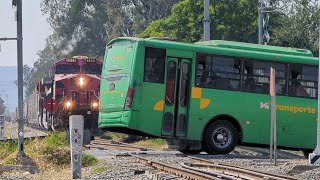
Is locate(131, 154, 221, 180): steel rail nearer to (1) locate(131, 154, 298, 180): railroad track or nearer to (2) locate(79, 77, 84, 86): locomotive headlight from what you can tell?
(1) locate(131, 154, 298, 180): railroad track

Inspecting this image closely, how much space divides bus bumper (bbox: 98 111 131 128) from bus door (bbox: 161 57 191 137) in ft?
3.50

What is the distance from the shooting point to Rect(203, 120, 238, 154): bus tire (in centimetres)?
2294

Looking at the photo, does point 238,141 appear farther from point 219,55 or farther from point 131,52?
point 131,52

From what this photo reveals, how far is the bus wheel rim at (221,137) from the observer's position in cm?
2312

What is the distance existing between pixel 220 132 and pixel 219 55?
229 cm

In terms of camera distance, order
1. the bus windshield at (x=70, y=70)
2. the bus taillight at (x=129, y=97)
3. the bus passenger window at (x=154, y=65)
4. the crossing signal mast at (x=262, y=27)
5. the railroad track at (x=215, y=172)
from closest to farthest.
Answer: the railroad track at (x=215, y=172), the bus taillight at (x=129, y=97), the bus passenger window at (x=154, y=65), the bus windshield at (x=70, y=70), the crossing signal mast at (x=262, y=27)

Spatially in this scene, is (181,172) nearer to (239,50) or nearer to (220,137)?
(220,137)

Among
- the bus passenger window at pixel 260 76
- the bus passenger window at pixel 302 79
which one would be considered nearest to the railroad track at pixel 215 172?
the bus passenger window at pixel 260 76

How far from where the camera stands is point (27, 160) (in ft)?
68.0

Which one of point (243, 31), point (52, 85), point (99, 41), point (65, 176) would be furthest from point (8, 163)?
point (99, 41)

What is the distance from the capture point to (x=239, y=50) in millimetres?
22984

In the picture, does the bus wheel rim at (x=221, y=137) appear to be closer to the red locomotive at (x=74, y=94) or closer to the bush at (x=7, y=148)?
the bush at (x=7, y=148)

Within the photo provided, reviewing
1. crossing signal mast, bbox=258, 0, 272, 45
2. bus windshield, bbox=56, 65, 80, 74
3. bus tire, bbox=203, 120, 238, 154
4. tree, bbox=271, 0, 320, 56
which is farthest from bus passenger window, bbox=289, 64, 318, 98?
tree, bbox=271, 0, 320, 56

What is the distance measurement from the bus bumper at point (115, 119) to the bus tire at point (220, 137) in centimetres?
253
